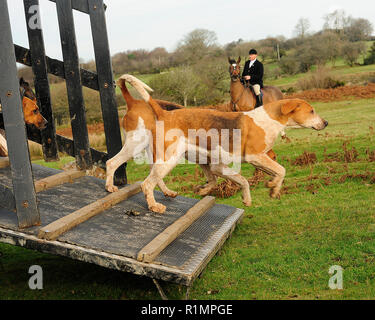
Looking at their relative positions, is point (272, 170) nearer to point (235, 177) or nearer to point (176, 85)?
point (235, 177)

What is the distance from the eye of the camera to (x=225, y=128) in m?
5.90

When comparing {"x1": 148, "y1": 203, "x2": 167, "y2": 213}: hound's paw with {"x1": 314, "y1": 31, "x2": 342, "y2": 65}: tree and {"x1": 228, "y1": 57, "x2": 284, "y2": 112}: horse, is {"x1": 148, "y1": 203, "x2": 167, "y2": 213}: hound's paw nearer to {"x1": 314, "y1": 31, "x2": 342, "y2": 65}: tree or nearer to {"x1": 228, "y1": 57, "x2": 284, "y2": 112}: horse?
{"x1": 228, "y1": 57, "x2": 284, "y2": 112}: horse

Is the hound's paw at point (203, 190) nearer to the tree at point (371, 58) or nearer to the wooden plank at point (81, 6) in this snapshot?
the wooden plank at point (81, 6)

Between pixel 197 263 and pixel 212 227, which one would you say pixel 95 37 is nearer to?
pixel 212 227

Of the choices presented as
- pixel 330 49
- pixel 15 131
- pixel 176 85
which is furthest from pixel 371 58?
pixel 15 131

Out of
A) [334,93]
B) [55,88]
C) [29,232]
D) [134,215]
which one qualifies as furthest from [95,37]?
[334,93]

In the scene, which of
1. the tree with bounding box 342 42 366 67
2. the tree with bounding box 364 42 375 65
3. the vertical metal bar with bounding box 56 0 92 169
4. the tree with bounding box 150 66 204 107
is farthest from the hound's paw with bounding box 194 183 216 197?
the tree with bounding box 364 42 375 65

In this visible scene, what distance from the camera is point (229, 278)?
4988 mm

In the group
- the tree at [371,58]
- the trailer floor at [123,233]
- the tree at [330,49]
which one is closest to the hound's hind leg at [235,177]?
the trailer floor at [123,233]

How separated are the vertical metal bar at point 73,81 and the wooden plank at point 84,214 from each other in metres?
0.89

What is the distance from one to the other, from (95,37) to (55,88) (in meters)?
16.3

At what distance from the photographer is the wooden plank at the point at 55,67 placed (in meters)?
6.56

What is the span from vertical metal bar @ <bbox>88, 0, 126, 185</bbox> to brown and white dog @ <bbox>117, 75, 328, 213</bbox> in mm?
796

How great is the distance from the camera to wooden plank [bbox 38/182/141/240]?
4.43 meters
